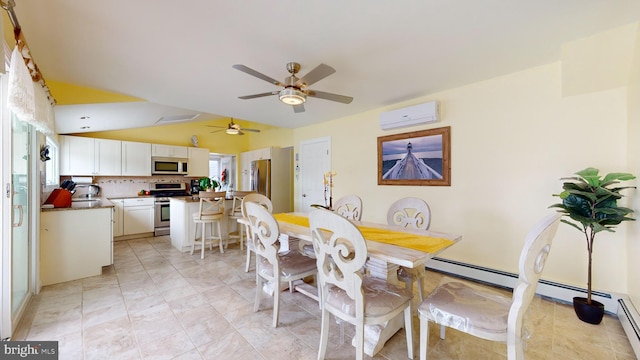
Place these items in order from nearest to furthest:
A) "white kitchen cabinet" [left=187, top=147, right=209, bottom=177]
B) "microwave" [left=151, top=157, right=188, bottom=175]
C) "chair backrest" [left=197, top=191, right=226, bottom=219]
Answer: "chair backrest" [left=197, top=191, right=226, bottom=219] → "microwave" [left=151, top=157, right=188, bottom=175] → "white kitchen cabinet" [left=187, top=147, right=209, bottom=177]

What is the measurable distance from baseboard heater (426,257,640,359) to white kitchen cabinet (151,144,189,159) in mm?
5689

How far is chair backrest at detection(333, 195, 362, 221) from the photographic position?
2.72m

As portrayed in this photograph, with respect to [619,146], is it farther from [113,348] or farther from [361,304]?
[113,348]

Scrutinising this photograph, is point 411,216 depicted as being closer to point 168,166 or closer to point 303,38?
point 303,38

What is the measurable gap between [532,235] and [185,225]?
14.1 feet

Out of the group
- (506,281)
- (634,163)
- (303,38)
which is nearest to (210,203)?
(303,38)

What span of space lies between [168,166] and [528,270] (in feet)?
20.8

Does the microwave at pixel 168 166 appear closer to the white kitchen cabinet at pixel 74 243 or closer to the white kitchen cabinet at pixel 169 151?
the white kitchen cabinet at pixel 169 151

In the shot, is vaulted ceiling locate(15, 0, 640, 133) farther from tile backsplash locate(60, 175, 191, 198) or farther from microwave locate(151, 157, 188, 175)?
tile backsplash locate(60, 175, 191, 198)

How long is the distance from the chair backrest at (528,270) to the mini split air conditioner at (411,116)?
6.97 feet

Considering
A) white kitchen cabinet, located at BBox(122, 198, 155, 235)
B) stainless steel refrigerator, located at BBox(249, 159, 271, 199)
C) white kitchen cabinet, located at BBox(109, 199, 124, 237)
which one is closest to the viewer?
white kitchen cabinet, located at BBox(109, 199, 124, 237)

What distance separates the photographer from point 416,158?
10.9 ft

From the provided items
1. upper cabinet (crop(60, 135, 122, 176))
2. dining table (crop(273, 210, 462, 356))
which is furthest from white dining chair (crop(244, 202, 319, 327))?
upper cabinet (crop(60, 135, 122, 176))

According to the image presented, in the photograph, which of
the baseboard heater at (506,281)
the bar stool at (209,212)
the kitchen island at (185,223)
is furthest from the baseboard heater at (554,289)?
the kitchen island at (185,223)
